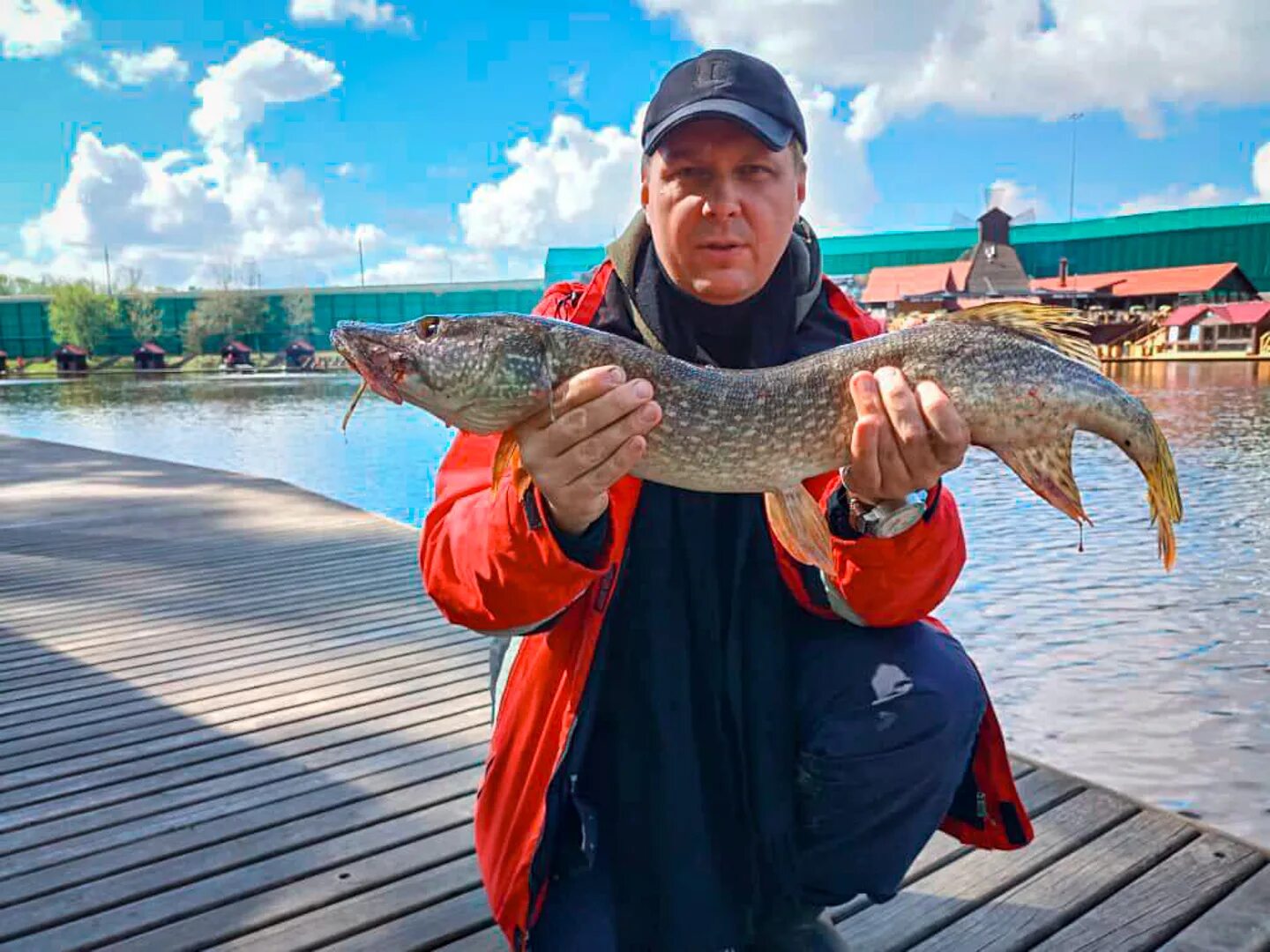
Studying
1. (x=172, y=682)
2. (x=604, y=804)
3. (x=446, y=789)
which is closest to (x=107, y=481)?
(x=172, y=682)

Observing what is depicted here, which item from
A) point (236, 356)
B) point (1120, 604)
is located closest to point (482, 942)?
point (1120, 604)

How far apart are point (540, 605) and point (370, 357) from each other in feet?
2.35

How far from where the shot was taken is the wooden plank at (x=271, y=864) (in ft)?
8.71

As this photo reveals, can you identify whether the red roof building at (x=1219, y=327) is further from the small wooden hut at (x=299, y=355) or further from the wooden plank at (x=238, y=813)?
the small wooden hut at (x=299, y=355)

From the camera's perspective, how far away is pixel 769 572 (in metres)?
2.47

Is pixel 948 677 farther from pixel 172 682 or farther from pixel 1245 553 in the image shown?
pixel 1245 553

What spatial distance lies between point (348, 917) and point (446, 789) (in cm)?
80

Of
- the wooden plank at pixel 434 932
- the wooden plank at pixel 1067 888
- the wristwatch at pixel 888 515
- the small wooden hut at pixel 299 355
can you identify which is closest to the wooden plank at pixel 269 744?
the wooden plank at pixel 434 932

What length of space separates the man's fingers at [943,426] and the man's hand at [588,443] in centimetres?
66

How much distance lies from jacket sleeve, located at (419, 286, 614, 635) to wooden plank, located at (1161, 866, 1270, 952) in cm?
194

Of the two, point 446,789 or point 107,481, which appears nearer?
point 446,789

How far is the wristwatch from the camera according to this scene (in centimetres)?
225

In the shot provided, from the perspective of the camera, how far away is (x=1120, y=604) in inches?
308

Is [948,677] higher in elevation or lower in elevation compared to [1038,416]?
lower
